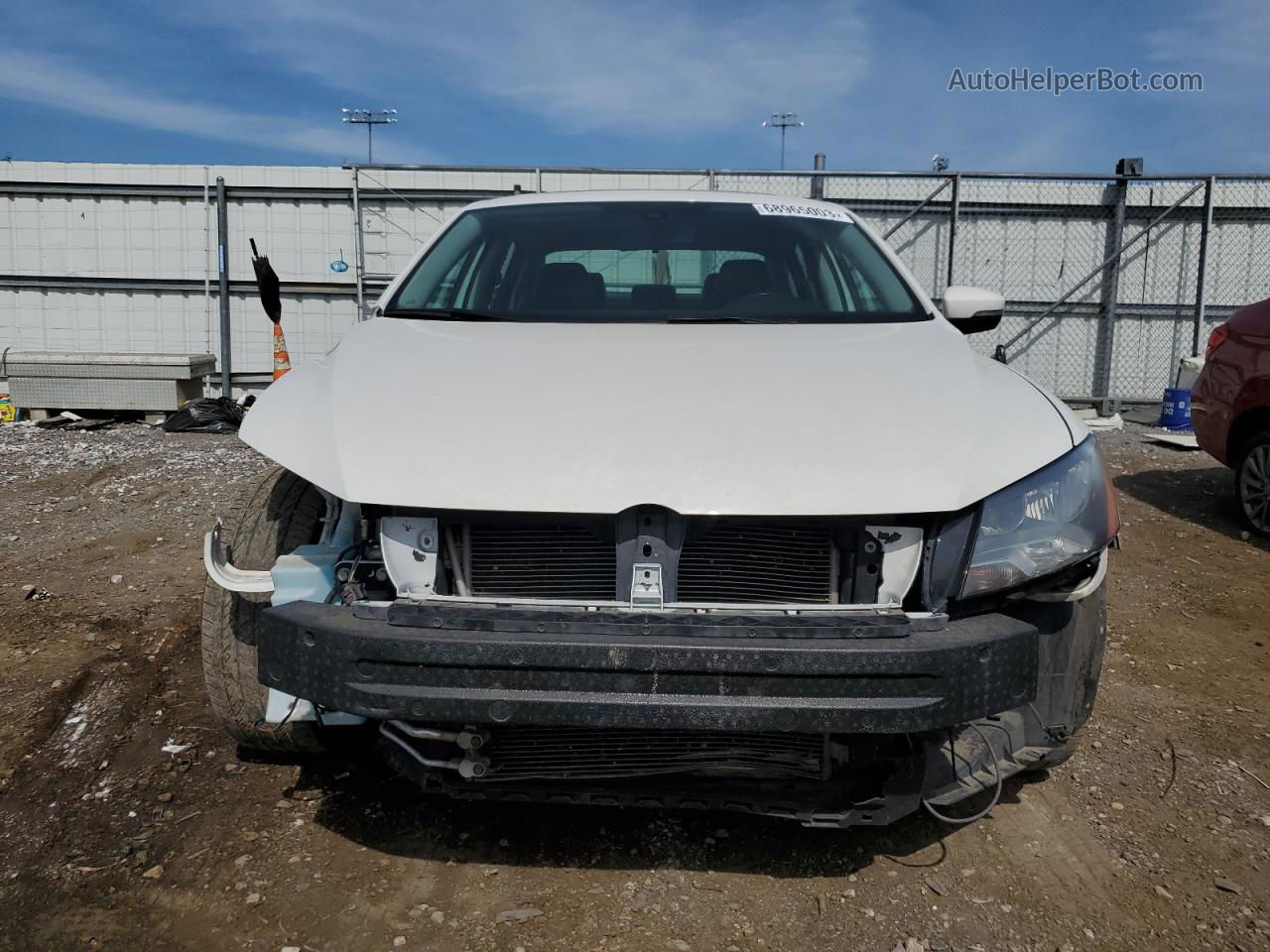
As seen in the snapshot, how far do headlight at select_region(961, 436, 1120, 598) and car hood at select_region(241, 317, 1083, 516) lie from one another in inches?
1.9

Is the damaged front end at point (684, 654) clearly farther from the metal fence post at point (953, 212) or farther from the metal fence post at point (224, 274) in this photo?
the metal fence post at point (224, 274)

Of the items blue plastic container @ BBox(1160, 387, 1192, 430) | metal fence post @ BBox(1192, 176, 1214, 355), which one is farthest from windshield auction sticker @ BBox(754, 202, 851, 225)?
metal fence post @ BBox(1192, 176, 1214, 355)

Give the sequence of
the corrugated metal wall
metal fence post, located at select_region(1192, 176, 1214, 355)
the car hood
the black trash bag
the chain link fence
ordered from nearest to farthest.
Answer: the car hood < the black trash bag < metal fence post, located at select_region(1192, 176, 1214, 355) < the chain link fence < the corrugated metal wall

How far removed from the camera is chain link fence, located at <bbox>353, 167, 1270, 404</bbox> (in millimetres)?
10203

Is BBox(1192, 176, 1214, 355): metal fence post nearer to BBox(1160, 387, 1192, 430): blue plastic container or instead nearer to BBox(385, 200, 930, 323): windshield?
BBox(1160, 387, 1192, 430): blue plastic container

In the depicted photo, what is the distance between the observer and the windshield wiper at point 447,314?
9.29 feet

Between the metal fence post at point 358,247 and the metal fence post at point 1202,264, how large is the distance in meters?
9.10

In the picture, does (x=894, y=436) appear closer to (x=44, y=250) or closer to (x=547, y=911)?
(x=547, y=911)

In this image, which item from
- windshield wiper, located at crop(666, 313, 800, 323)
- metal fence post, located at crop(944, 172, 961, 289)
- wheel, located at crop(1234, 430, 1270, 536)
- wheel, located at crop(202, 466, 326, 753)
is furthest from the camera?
metal fence post, located at crop(944, 172, 961, 289)

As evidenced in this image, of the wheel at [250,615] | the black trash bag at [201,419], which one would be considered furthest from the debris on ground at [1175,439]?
the black trash bag at [201,419]

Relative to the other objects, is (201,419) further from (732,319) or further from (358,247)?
(732,319)

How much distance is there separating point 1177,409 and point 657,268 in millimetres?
7754

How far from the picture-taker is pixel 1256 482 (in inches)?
217

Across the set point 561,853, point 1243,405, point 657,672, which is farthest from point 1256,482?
point 657,672
